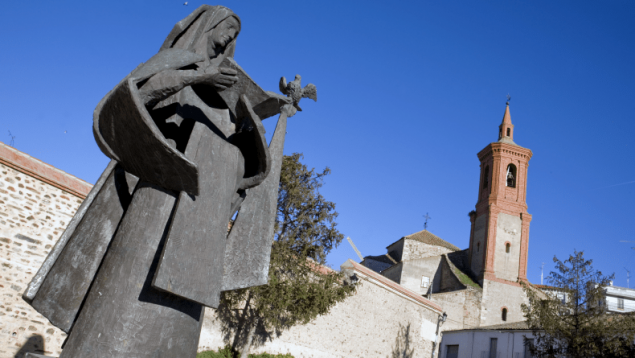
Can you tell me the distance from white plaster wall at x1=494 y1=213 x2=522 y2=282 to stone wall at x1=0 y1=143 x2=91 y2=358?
27.6 m

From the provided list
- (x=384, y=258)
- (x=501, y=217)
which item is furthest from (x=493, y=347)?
(x=384, y=258)

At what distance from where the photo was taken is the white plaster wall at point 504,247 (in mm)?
31634

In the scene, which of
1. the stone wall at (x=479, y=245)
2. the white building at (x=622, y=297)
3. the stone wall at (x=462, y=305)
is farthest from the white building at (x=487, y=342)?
the white building at (x=622, y=297)

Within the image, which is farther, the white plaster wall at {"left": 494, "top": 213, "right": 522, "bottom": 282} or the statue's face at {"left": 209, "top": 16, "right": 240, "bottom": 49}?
the white plaster wall at {"left": 494, "top": 213, "right": 522, "bottom": 282}

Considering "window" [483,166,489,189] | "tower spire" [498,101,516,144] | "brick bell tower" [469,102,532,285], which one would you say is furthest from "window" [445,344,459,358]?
"tower spire" [498,101,516,144]

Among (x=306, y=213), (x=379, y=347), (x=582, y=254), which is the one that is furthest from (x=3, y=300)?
(x=582, y=254)

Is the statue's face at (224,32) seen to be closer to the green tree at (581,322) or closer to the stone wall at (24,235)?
the stone wall at (24,235)

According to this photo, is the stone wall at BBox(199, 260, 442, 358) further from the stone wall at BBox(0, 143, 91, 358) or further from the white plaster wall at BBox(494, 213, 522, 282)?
the white plaster wall at BBox(494, 213, 522, 282)

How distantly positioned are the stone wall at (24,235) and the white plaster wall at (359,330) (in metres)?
4.66

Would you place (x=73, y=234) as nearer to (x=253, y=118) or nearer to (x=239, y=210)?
(x=239, y=210)

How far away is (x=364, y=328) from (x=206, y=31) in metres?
15.7

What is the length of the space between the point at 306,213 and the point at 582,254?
8.86 meters

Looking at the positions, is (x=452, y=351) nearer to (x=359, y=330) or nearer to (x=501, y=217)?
(x=359, y=330)

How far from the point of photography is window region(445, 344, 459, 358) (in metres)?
23.7
